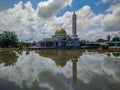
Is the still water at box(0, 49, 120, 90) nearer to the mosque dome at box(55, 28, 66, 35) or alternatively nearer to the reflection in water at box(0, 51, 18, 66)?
the reflection in water at box(0, 51, 18, 66)

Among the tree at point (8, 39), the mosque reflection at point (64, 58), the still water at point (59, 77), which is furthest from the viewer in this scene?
the tree at point (8, 39)

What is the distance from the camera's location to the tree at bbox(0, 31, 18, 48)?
55.1m

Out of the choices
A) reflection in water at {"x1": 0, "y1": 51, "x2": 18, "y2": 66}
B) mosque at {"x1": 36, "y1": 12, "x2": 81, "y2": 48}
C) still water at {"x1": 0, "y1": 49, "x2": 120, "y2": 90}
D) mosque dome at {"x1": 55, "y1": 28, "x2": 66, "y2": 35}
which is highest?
mosque dome at {"x1": 55, "y1": 28, "x2": 66, "y2": 35}

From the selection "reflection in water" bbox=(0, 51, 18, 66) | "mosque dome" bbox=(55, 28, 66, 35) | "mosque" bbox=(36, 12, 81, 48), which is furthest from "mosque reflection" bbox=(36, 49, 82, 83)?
"mosque dome" bbox=(55, 28, 66, 35)

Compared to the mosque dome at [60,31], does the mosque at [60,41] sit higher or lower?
lower

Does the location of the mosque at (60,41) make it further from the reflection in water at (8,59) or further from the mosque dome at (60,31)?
the reflection in water at (8,59)

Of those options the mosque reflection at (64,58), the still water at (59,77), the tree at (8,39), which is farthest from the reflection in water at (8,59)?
the tree at (8,39)

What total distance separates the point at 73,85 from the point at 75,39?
170 ft

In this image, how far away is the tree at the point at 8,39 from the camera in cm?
5507

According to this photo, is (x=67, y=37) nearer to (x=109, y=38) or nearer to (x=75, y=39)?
(x=75, y=39)

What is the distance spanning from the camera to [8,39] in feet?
182

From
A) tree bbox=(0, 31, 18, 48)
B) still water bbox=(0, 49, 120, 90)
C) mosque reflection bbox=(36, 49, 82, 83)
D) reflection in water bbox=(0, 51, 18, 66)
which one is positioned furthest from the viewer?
tree bbox=(0, 31, 18, 48)

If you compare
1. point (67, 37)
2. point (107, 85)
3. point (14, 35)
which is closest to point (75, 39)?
point (67, 37)

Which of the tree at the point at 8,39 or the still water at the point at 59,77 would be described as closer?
the still water at the point at 59,77
